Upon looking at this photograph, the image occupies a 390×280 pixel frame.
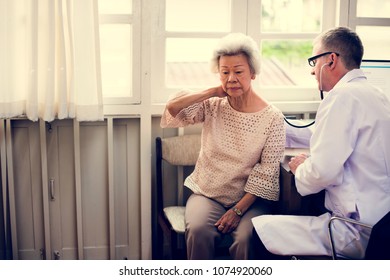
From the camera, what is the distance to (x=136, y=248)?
2.62 metres

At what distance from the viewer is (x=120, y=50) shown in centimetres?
246

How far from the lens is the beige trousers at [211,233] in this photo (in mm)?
2025

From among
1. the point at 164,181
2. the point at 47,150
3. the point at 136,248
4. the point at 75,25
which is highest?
the point at 75,25

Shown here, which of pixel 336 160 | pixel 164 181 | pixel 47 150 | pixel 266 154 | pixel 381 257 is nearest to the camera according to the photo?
pixel 381 257

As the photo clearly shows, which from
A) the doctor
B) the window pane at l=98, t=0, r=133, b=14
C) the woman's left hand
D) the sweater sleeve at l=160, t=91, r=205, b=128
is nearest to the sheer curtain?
the window pane at l=98, t=0, r=133, b=14

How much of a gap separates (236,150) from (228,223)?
0.31m

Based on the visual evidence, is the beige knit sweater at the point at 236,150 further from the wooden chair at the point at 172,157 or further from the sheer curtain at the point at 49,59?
the sheer curtain at the point at 49,59

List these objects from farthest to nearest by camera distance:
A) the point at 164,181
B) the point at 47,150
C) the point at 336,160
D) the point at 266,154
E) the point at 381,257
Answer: the point at 164,181
the point at 47,150
the point at 266,154
the point at 336,160
the point at 381,257

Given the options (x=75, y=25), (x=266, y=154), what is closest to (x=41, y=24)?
(x=75, y=25)

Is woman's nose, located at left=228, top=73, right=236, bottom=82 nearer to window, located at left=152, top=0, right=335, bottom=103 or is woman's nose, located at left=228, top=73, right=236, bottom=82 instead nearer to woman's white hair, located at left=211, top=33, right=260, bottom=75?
woman's white hair, located at left=211, top=33, right=260, bottom=75

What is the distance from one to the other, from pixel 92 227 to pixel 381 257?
1484mm

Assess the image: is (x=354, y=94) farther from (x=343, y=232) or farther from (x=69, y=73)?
(x=69, y=73)

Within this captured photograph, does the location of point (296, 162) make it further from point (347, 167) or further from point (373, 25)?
point (373, 25)

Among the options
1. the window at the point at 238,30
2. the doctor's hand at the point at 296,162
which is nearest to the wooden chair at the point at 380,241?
the doctor's hand at the point at 296,162
